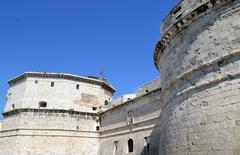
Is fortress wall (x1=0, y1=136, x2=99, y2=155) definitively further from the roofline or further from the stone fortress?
the roofline

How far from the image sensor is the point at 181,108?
319 inches

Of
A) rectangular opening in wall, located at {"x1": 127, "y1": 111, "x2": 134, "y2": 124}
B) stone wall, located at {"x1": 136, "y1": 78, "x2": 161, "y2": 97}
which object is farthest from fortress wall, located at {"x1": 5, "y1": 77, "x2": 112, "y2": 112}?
stone wall, located at {"x1": 136, "y1": 78, "x2": 161, "y2": 97}

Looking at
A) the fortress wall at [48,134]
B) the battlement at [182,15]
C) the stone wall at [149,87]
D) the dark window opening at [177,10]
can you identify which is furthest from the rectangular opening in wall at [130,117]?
the dark window opening at [177,10]

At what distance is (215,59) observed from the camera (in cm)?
714

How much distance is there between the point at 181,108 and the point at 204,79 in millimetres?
1199

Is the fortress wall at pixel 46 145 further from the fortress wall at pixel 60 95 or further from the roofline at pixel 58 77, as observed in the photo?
the roofline at pixel 58 77

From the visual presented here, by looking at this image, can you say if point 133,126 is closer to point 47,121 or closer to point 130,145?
point 130,145

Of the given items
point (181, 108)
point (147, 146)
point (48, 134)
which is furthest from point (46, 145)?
point (181, 108)

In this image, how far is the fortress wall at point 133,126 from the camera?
55.1ft

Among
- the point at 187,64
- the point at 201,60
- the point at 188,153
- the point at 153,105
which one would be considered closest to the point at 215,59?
the point at 201,60

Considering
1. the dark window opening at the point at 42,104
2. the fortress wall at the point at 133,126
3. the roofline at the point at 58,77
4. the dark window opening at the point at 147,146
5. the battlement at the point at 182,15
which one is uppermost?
the roofline at the point at 58,77

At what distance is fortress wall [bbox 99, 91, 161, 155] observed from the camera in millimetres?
16781

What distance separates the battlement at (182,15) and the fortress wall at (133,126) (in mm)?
7224

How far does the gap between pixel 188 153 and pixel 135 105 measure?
1158cm
